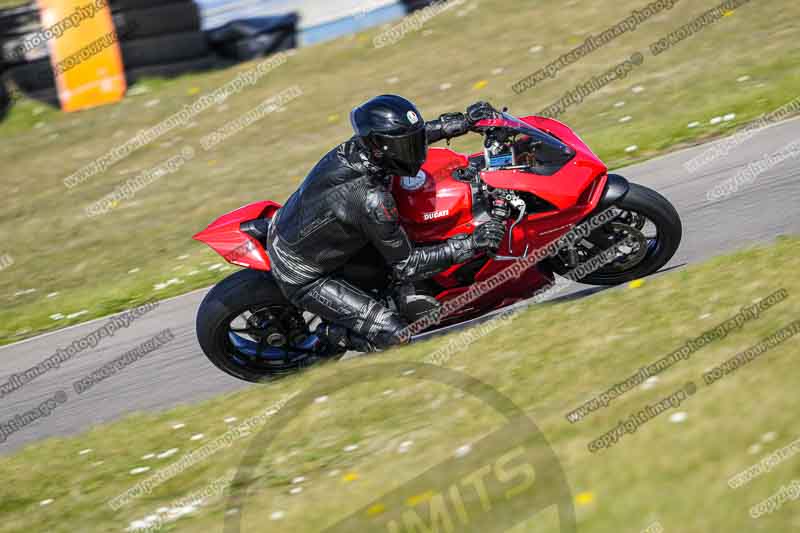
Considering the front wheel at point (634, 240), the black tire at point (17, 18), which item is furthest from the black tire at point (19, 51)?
the front wheel at point (634, 240)

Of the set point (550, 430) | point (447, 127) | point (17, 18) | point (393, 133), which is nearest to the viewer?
point (550, 430)

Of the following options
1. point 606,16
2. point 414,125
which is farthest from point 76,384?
point 606,16

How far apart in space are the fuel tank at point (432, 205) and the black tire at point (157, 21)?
9734 millimetres

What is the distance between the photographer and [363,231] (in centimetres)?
570

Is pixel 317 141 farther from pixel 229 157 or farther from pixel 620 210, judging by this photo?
pixel 620 210

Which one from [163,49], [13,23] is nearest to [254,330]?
[163,49]

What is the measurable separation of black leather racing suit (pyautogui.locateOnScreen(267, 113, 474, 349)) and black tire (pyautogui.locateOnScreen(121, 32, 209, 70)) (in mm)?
9445

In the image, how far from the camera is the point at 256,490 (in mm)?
5016

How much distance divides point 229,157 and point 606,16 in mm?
5943

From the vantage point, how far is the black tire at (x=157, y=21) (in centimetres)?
1397

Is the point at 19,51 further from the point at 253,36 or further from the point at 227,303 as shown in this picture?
the point at 227,303

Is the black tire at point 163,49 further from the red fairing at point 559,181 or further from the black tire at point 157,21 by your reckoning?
the red fairing at point 559,181

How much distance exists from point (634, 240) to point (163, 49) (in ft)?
35.0

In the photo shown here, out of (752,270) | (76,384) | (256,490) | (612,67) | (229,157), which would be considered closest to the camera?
(256,490)
